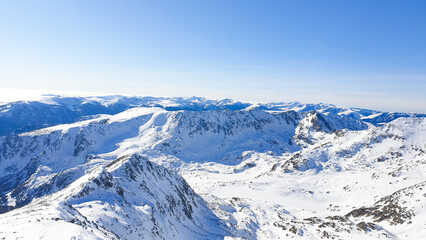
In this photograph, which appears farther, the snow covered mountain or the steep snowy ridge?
the snow covered mountain

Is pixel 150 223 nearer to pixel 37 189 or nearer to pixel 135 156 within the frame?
pixel 135 156

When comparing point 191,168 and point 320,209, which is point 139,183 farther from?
point 191,168

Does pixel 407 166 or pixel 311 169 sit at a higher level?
pixel 407 166

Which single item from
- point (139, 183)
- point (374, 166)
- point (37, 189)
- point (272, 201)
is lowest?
point (37, 189)

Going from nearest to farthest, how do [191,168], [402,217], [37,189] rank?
1. [402,217]
2. [37,189]
3. [191,168]

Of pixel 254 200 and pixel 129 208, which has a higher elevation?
→ pixel 129 208

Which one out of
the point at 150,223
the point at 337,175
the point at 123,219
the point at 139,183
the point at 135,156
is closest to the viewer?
the point at 123,219

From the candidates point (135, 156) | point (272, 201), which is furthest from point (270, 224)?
point (135, 156)

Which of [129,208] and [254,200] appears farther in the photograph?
[254,200]

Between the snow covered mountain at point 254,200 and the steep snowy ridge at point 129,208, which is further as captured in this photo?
the snow covered mountain at point 254,200

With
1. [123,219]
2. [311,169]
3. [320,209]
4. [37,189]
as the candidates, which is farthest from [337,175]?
[37,189]

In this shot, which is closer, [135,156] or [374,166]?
[135,156]
